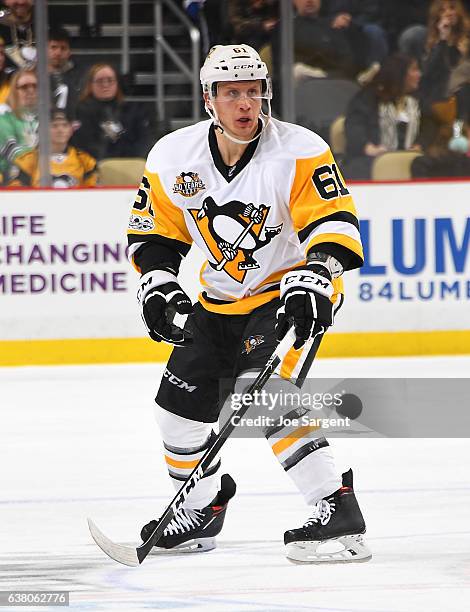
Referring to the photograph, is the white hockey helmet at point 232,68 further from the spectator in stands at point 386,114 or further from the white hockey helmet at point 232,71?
the spectator in stands at point 386,114

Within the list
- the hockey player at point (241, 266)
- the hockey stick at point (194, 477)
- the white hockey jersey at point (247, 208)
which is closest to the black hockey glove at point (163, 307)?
the hockey player at point (241, 266)

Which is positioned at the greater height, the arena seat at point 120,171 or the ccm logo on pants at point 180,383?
the ccm logo on pants at point 180,383

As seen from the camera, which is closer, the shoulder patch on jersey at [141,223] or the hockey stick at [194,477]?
the hockey stick at [194,477]

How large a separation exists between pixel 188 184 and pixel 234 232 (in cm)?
16

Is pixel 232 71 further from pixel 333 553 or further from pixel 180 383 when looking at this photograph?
pixel 333 553

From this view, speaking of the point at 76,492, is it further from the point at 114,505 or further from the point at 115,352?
the point at 115,352

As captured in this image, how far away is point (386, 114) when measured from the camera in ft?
23.6

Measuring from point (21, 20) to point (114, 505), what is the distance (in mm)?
3932

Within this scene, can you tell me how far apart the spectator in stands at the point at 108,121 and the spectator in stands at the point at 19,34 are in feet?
1.08

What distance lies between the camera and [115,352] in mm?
6730

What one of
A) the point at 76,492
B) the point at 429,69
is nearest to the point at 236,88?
the point at 76,492

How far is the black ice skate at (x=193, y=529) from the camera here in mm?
3165

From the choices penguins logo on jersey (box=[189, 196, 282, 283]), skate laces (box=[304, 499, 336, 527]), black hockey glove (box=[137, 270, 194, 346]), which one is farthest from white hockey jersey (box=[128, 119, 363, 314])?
skate laces (box=[304, 499, 336, 527])

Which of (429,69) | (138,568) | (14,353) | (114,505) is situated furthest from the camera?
(429,69)
